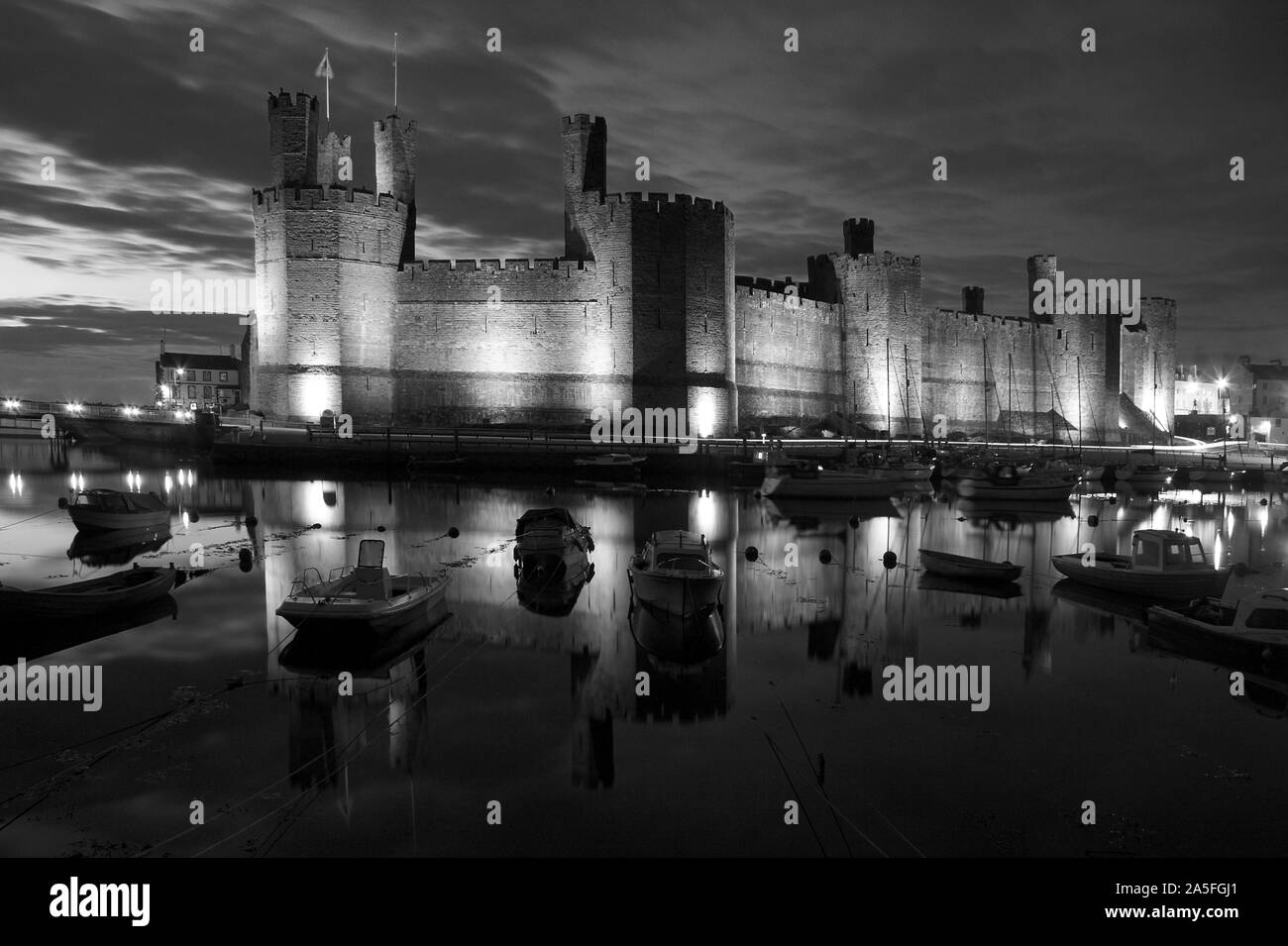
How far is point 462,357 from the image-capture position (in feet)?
106

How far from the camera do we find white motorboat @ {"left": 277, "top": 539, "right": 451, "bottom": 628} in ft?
31.3

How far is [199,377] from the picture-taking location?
73250 mm

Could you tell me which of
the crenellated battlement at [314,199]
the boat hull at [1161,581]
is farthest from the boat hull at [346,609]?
the crenellated battlement at [314,199]

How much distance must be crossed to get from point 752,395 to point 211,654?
28.3 m

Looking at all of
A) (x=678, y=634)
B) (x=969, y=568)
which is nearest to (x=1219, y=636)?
(x=969, y=568)

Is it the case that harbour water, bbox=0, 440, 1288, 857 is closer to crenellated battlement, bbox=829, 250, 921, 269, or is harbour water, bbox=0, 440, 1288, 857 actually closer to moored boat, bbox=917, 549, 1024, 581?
moored boat, bbox=917, 549, 1024, 581

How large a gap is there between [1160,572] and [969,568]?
7.97 feet

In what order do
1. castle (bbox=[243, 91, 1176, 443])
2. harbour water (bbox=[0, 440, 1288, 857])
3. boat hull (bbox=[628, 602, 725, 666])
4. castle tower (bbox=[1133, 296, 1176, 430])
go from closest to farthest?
1. harbour water (bbox=[0, 440, 1288, 857])
2. boat hull (bbox=[628, 602, 725, 666])
3. castle (bbox=[243, 91, 1176, 443])
4. castle tower (bbox=[1133, 296, 1176, 430])

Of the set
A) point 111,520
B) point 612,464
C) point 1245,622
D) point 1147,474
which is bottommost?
point 1245,622

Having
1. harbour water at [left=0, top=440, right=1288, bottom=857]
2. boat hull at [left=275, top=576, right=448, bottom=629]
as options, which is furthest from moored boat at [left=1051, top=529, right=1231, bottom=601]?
boat hull at [left=275, top=576, right=448, bottom=629]

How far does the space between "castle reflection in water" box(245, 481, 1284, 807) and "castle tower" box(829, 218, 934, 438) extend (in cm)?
1386

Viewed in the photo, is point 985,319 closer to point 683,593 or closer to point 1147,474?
point 1147,474

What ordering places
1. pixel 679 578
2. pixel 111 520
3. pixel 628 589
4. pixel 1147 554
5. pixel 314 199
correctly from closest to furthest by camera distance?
pixel 679 578, pixel 1147 554, pixel 628 589, pixel 111 520, pixel 314 199

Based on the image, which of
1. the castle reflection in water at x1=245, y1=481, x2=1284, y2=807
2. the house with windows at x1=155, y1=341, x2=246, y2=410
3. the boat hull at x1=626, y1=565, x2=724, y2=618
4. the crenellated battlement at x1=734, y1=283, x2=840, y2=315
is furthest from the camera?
the house with windows at x1=155, y1=341, x2=246, y2=410
